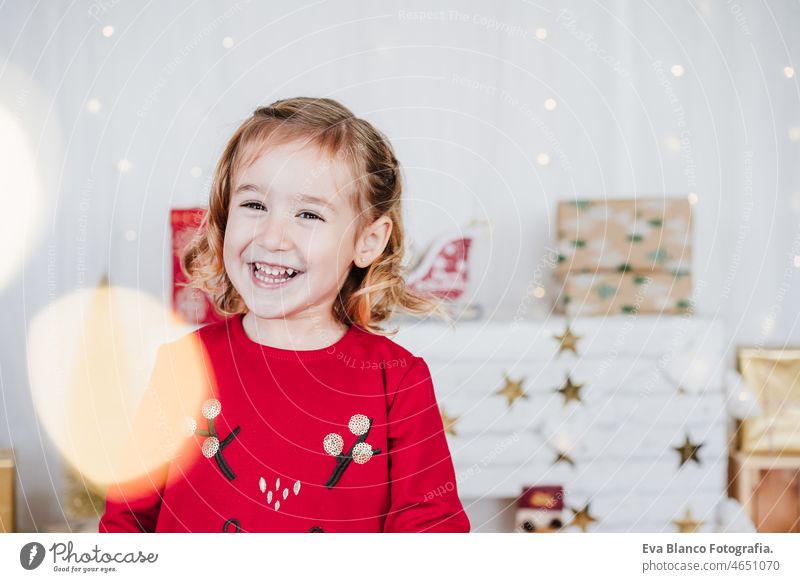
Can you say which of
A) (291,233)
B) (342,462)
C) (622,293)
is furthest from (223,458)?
(622,293)

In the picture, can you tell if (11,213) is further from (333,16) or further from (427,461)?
(427,461)

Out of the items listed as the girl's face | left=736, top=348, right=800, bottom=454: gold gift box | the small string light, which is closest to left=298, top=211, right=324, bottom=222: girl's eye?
the girl's face

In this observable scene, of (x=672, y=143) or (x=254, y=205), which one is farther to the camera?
(x=672, y=143)

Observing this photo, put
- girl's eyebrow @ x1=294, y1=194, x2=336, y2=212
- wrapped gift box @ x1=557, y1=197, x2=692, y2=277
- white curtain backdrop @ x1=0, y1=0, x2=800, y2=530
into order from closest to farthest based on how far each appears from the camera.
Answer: girl's eyebrow @ x1=294, y1=194, x2=336, y2=212
white curtain backdrop @ x1=0, y1=0, x2=800, y2=530
wrapped gift box @ x1=557, y1=197, x2=692, y2=277

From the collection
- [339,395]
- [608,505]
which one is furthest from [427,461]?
[608,505]

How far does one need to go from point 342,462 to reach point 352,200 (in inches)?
9.1

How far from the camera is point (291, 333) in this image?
0.65 metres

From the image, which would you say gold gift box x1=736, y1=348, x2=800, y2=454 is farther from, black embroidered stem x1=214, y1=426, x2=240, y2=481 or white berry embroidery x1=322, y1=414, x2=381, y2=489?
black embroidered stem x1=214, y1=426, x2=240, y2=481

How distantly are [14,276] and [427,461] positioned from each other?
18.9 inches

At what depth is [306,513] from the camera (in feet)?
2.09

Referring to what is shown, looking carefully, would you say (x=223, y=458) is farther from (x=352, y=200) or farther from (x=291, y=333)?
(x=352, y=200)

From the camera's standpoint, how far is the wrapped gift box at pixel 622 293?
863 millimetres

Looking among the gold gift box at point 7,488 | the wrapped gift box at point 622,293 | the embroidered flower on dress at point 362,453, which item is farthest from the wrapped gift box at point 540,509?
the gold gift box at point 7,488

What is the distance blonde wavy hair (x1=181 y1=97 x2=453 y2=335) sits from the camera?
24.8 inches
